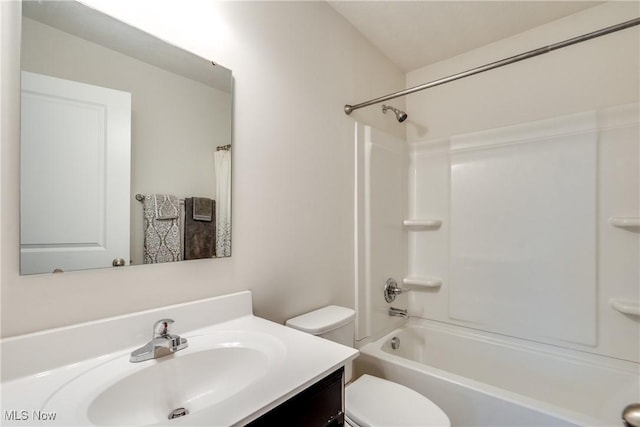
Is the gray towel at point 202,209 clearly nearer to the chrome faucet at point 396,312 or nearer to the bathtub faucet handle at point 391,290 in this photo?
the bathtub faucet handle at point 391,290

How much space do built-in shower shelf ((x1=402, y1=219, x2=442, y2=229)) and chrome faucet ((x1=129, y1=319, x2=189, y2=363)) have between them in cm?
180

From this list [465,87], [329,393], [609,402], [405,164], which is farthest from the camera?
[405,164]

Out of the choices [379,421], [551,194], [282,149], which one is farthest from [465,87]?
[379,421]

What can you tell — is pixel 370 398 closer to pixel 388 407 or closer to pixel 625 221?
pixel 388 407

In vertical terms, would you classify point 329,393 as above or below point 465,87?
below

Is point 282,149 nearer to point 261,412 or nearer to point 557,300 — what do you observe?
point 261,412

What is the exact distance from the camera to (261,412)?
0.62m

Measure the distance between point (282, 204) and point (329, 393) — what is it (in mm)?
825

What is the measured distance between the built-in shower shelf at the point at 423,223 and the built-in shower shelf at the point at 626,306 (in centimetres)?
103

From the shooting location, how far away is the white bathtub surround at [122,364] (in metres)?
0.61

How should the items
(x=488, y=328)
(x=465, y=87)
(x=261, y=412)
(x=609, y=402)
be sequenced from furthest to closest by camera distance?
(x=465, y=87) < (x=488, y=328) < (x=609, y=402) < (x=261, y=412)

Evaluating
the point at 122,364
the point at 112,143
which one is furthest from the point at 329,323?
the point at 112,143

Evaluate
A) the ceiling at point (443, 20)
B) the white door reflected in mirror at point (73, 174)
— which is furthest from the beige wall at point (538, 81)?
the white door reflected in mirror at point (73, 174)

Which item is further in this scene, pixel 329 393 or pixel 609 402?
pixel 609 402
